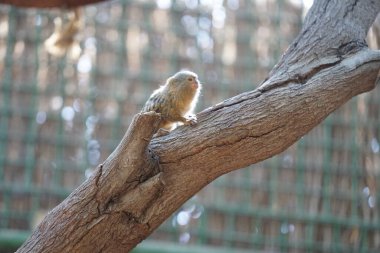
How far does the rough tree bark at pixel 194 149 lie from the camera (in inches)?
85.6

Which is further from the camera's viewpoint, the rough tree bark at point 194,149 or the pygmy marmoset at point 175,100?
the pygmy marmoset at point 175,100

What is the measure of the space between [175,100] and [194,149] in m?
0.59

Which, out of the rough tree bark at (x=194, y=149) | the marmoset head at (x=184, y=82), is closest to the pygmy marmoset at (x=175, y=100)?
the marmoset head at (x=184, y=82)

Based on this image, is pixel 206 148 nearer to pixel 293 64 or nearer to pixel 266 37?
pixel 293 64

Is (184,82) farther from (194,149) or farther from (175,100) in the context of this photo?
(194,149)

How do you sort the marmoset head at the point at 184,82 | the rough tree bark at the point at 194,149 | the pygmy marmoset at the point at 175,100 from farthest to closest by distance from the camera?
the marmoset head at the point at 184,82 < the pygmy marmoset at the point at 175,100 < the rough tree bark at the point at 194,149

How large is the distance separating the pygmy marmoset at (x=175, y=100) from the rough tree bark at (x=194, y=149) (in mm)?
326

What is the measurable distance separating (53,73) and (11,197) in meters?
0.81

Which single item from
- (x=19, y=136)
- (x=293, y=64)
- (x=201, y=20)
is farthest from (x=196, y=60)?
(x=293, y=64)

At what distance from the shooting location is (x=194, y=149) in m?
2.25

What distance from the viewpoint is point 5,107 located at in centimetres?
453

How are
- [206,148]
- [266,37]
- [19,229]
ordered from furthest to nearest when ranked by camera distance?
[266,37] → [19,229] → [206,148]

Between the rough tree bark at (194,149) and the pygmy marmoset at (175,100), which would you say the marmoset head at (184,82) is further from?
the rough tree bark at (194,149)

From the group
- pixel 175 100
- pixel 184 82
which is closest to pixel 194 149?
pixel 175 100
